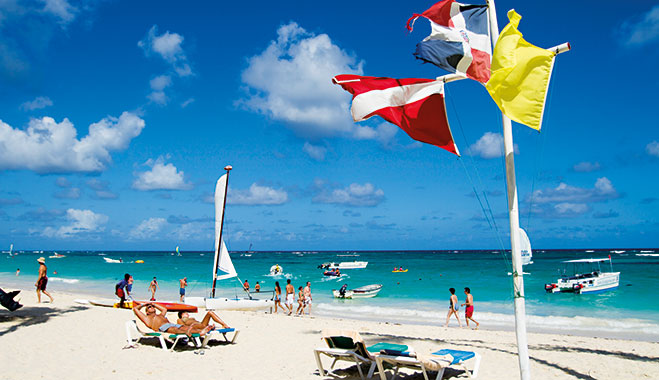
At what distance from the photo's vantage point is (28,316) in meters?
12.7

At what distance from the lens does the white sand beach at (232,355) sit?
25.9 feet

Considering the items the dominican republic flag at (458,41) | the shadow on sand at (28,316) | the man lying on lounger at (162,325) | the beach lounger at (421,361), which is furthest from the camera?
the shadow on sand at (28,316)

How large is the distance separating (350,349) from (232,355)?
9.60 ft

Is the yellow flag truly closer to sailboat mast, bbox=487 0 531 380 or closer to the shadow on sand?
sailboat mast, bbox=487 0 531 380

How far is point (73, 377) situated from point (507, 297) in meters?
29.2

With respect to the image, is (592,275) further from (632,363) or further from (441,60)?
(441,60)

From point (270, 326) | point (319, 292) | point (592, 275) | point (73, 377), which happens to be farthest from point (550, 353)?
point (592, 275)

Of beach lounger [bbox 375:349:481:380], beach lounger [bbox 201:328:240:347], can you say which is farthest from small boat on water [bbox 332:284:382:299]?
beach lounger [bbox 375:349:481:380]

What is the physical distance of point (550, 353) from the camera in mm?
10109

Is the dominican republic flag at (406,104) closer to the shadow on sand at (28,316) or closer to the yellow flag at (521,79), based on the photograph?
the yellow flag at (521,79)

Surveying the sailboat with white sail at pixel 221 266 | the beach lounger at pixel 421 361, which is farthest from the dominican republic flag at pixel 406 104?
the sailboat with white sail at pixel 221 266

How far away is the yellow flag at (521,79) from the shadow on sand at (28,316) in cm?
1154

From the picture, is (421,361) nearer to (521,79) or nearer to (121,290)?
(521,79)

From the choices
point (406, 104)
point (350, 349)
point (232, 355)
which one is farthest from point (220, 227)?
point (406, 104)
